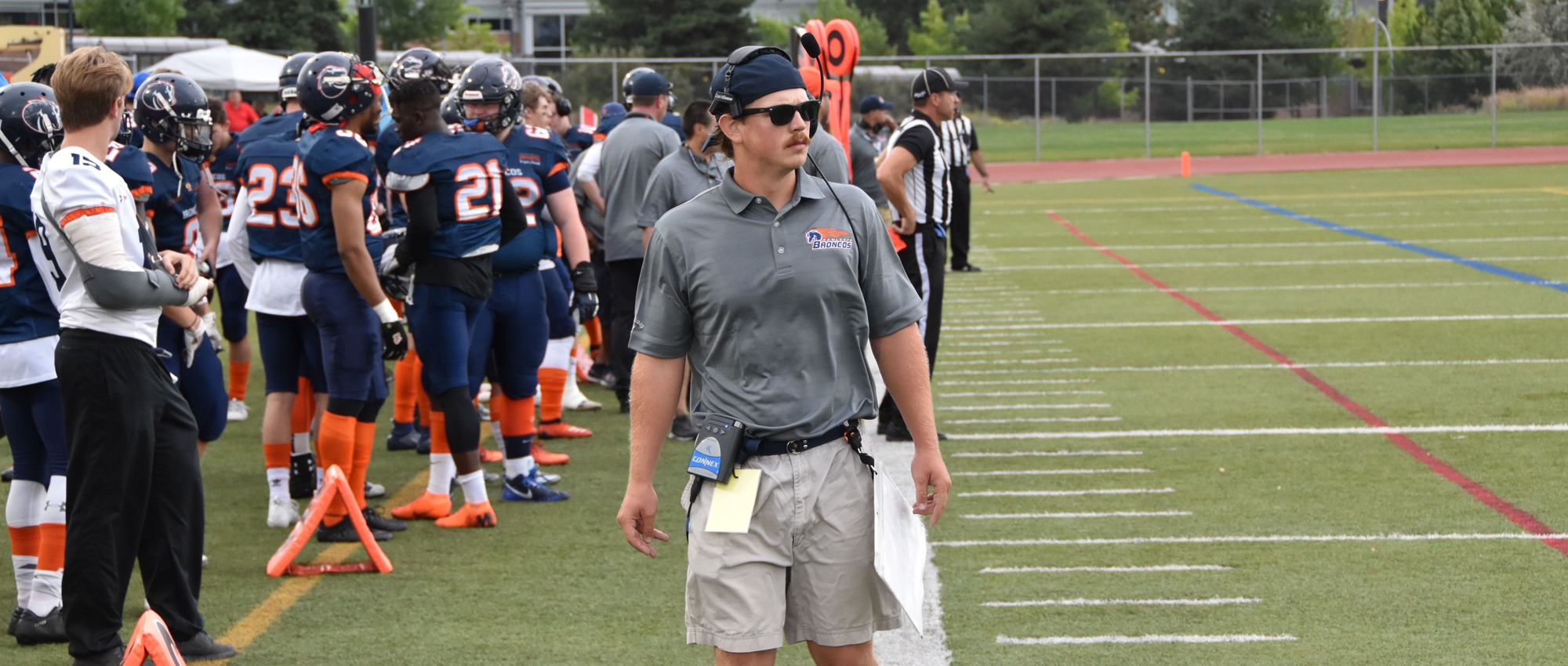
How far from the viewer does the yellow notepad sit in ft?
11.3

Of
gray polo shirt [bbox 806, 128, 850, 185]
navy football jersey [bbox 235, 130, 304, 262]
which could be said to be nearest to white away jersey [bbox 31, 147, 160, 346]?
navy football jersey [bbox 235, 130, 304, 262]

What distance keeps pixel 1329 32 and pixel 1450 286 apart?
5603cm

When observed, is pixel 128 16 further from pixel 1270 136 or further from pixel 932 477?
pixel 932 477

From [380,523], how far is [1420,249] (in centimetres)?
1396

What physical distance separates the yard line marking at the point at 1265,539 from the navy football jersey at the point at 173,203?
11.6ft

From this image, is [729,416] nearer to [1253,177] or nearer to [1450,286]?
[1450,286]

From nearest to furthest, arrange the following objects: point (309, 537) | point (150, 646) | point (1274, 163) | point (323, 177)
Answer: point (150, 646)
point (323, 177)
point (309, 537)
point (1274, 163)

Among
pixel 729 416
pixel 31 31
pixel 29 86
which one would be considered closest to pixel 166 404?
pixel 29 86

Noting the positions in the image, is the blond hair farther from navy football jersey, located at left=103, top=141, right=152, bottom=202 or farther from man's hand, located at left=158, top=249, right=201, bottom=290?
navy football jersey, located at left=103, top=141, right=152, bottom=202

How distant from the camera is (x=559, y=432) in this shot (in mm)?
8922

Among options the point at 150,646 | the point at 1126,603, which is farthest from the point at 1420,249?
the point at 150,646

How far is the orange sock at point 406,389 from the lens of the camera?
8477 millimetres

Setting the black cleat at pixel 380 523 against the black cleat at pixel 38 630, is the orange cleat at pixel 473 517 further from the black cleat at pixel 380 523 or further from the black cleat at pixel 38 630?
the black cleat at pixel 38 630

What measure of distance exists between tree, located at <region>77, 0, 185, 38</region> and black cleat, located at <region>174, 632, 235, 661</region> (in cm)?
4951
